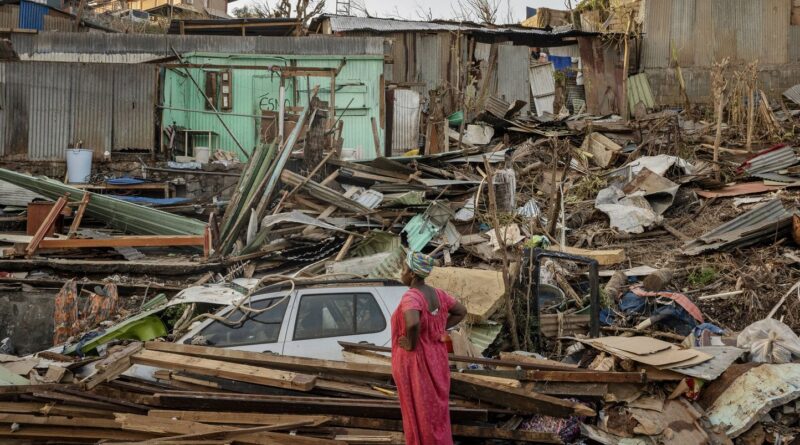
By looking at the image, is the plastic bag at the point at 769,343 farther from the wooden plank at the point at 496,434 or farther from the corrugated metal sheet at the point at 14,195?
the corrugated metal sheet at the point at 14,195

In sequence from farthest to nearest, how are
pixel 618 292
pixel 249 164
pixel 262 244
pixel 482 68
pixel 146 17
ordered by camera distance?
pixel 146 17 < pixel 482 68 < pixel 249 164 < pixel 262 244 < pixel 618 292

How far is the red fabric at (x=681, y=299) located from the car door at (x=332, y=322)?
14.5 feet

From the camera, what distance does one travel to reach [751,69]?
1798 cm

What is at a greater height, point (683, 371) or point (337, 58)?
point (337, 58)

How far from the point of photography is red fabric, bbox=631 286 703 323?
8758 millimetres

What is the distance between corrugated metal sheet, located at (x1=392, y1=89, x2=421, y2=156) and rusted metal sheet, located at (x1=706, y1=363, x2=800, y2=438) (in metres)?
13.5

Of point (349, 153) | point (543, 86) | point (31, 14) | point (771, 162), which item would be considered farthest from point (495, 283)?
point (31, 14)

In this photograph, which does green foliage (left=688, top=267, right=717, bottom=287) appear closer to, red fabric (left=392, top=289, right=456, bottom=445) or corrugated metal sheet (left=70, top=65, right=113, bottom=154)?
red fabric (left=392, top=289, right=456, bottom=445)

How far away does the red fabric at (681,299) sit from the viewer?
8.76 m

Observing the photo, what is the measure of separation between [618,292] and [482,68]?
40.2ft

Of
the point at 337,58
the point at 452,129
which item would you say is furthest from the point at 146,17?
the point at 452,129

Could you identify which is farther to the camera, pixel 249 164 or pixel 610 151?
pixel 610 151

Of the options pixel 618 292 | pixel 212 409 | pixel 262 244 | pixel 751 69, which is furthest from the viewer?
pixel 751 69

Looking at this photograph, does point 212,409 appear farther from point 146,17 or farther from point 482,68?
point 146,17
